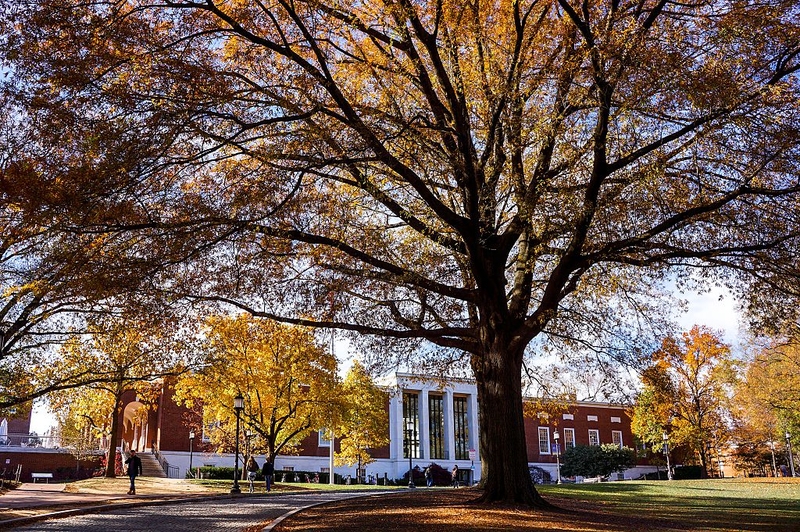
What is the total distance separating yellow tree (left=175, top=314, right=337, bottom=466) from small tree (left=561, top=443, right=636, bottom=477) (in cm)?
2671

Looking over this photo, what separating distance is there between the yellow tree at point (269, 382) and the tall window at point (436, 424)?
29.5 meters

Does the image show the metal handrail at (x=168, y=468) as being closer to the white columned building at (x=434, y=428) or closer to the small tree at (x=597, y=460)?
the white columned building at (x=434, y=428)

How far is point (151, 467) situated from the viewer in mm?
48031

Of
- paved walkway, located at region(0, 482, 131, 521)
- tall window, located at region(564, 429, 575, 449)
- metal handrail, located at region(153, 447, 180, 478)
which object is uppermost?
tall window, located at region(564, 429, 575, 449)

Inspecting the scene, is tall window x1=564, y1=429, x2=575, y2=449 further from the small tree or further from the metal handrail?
the metal handrail

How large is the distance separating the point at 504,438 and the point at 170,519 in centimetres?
746

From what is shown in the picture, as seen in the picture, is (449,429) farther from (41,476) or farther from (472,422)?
(41,476)

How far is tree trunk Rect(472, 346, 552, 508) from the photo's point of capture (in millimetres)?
14680

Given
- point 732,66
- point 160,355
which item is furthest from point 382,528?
point 160,355

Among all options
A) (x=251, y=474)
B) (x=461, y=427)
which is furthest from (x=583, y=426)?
(x=251, y=474)

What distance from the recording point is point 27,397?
949 inches

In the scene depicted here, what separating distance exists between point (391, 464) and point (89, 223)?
52.3 meters

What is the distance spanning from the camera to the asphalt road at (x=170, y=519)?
1302 centimetres

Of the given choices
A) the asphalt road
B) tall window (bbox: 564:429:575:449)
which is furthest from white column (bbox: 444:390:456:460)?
the asphalt road
